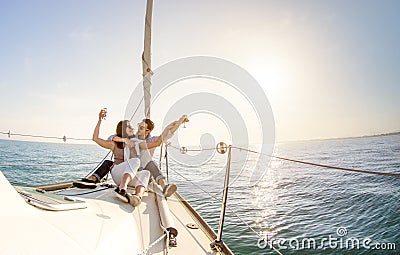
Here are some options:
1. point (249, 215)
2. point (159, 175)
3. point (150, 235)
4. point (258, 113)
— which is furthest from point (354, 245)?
point (150, 235)

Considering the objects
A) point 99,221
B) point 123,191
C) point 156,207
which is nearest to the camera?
point 99,221

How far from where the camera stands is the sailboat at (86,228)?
3.02ft

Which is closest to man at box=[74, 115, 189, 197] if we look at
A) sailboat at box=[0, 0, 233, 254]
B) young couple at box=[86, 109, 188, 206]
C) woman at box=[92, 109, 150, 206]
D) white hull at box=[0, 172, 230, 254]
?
young couple at box=[86, 109, 188, 206]

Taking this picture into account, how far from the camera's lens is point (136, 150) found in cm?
330

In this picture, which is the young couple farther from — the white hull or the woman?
the white hull

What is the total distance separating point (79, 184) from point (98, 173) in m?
0.60

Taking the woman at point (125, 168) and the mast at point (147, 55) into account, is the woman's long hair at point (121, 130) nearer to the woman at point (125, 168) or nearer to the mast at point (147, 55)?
the woman at point (125, 168)

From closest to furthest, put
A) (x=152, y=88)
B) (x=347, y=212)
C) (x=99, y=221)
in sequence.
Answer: (x=99, y=221)
(x=152, y=88)
(x=347, y=212)

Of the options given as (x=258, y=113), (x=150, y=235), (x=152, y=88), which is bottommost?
(x=150, y=235)

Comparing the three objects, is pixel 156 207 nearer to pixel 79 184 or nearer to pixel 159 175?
pixel 159 175

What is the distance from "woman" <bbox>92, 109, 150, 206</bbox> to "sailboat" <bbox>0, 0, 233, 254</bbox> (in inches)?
4.1

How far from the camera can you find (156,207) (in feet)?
8.41

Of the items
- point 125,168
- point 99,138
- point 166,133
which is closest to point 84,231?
point 125,168

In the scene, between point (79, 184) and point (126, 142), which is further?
point (126, 142)
